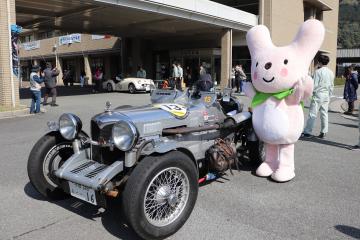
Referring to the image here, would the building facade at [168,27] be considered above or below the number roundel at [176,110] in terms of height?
above

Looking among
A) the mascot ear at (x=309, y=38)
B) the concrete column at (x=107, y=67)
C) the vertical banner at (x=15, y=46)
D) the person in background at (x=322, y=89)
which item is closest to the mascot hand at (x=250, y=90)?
the mascot ear at (x=309, y=38)

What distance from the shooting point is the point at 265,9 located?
2567 cm

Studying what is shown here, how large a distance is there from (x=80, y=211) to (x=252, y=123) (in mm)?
2807

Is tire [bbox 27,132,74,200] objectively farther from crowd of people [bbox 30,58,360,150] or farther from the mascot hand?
the mascot hand

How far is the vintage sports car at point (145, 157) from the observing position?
11.6ft

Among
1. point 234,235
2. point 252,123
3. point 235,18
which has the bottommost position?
point 234,235

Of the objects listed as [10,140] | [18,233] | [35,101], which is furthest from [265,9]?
[18,233]

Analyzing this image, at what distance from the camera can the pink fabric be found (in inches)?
200

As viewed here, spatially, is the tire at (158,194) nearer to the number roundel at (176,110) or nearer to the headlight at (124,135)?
the headlight at (124,135)

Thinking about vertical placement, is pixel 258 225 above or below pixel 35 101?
below

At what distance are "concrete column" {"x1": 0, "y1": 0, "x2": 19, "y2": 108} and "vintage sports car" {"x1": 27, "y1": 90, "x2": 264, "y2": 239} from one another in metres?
9.37

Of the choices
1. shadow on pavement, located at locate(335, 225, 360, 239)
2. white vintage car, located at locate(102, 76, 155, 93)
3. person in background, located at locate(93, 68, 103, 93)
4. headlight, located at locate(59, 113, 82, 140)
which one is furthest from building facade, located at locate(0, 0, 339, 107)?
shadow on pavement, located at locate(335, 225, 360, 239)

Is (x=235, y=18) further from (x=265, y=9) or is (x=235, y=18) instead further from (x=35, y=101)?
(x=35, y=101)

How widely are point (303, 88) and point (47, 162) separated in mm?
3501
